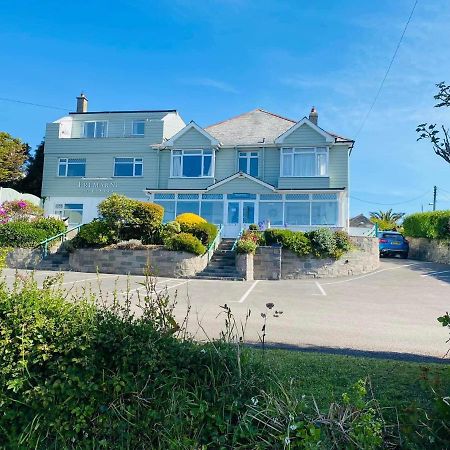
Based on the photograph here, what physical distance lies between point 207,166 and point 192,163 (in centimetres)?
107

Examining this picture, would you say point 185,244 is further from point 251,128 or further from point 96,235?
point 251,128

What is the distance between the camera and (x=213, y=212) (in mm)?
26719

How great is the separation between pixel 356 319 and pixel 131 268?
38.2 feet

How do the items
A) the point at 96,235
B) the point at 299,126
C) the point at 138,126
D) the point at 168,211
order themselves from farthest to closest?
the point at 138,126 < the point at 168,211 < the point at 299,126 < the point at 96,235

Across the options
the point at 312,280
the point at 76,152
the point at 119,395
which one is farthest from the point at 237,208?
the point at 119,395

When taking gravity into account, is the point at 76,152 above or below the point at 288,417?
above

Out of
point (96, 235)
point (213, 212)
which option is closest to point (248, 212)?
point (213, 212)

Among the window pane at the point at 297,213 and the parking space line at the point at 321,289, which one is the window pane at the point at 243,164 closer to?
the window pane at the point at 297,213

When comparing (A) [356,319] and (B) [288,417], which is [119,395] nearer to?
(B) [288,417]

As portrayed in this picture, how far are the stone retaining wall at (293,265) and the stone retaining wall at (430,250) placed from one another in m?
5.88

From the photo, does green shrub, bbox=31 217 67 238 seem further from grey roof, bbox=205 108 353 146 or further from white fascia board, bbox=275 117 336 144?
white fascia board, bbox=275 117 336 144

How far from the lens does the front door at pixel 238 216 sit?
26266mm

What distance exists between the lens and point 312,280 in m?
18.6

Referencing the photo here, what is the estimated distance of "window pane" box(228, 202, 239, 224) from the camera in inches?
1041
